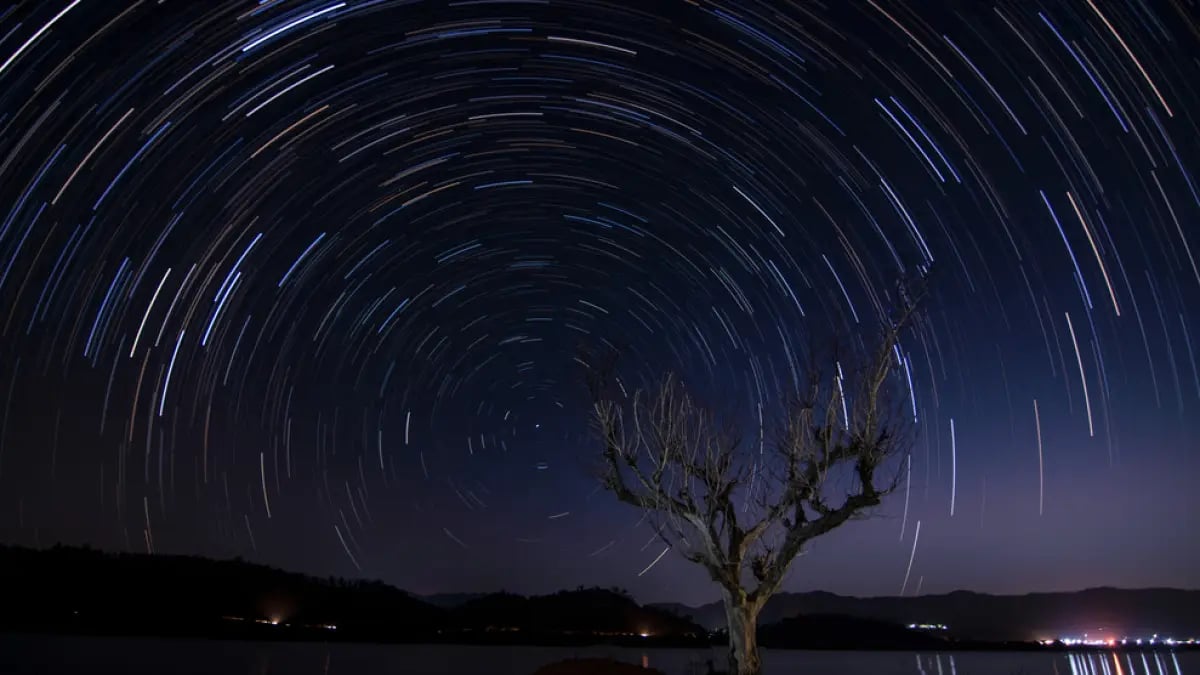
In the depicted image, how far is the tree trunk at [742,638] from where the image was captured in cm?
1644

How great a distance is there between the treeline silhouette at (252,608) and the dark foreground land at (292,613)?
5.7 inches

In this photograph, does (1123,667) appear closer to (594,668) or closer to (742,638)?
(742,638)

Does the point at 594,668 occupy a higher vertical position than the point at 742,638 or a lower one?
lower

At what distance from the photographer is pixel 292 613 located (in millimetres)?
91625

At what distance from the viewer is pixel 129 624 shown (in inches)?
2376

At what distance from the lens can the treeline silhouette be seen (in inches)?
2505

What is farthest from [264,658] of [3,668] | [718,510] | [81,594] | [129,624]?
[81,594]

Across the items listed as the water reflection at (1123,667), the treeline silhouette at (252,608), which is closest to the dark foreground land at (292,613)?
the treeline silhouette at (252,608)

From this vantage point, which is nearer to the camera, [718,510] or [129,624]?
[718,510]

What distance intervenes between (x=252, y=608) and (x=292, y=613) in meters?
4.66

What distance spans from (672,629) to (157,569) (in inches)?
2445

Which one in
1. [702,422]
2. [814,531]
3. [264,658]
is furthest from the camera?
[264,658]

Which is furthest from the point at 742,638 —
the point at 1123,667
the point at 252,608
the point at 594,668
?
the point at 252,608

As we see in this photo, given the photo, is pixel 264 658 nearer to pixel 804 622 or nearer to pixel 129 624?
pixel 129 624
